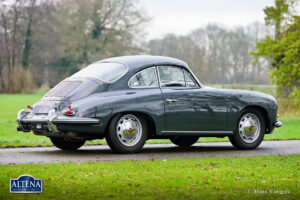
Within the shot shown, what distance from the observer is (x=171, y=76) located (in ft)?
35.1

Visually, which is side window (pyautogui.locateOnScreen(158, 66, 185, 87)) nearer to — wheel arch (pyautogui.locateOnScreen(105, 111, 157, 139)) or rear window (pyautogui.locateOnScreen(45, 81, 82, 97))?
wheel arch (pyautogui.locateOnScreen(105, 111, 157, 139))

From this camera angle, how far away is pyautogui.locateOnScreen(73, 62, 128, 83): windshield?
10.0 m

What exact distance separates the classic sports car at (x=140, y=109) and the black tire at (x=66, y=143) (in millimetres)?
19

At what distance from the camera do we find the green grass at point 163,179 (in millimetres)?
6012

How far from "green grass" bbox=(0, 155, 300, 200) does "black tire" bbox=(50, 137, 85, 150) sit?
264cm

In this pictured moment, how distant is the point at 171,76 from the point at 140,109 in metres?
1.19

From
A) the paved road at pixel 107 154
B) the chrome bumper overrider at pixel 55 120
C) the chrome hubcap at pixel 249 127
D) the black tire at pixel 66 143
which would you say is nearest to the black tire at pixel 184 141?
the paved road at pixel 107 154

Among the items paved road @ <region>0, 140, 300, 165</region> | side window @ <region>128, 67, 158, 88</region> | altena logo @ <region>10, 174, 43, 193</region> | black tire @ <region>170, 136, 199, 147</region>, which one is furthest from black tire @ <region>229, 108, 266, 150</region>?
altena logo @ <region>10, 174, 43, 193</region>

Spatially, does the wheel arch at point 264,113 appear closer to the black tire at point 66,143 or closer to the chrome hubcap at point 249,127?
the chrome hubcap at point 249,127

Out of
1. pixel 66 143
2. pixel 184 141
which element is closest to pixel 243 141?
pixel 184 141

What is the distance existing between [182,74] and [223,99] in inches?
37.1

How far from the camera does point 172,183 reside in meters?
6.72

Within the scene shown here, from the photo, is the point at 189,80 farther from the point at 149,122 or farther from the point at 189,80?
the point at 149,122

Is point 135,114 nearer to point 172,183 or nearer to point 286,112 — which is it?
point 172,183
